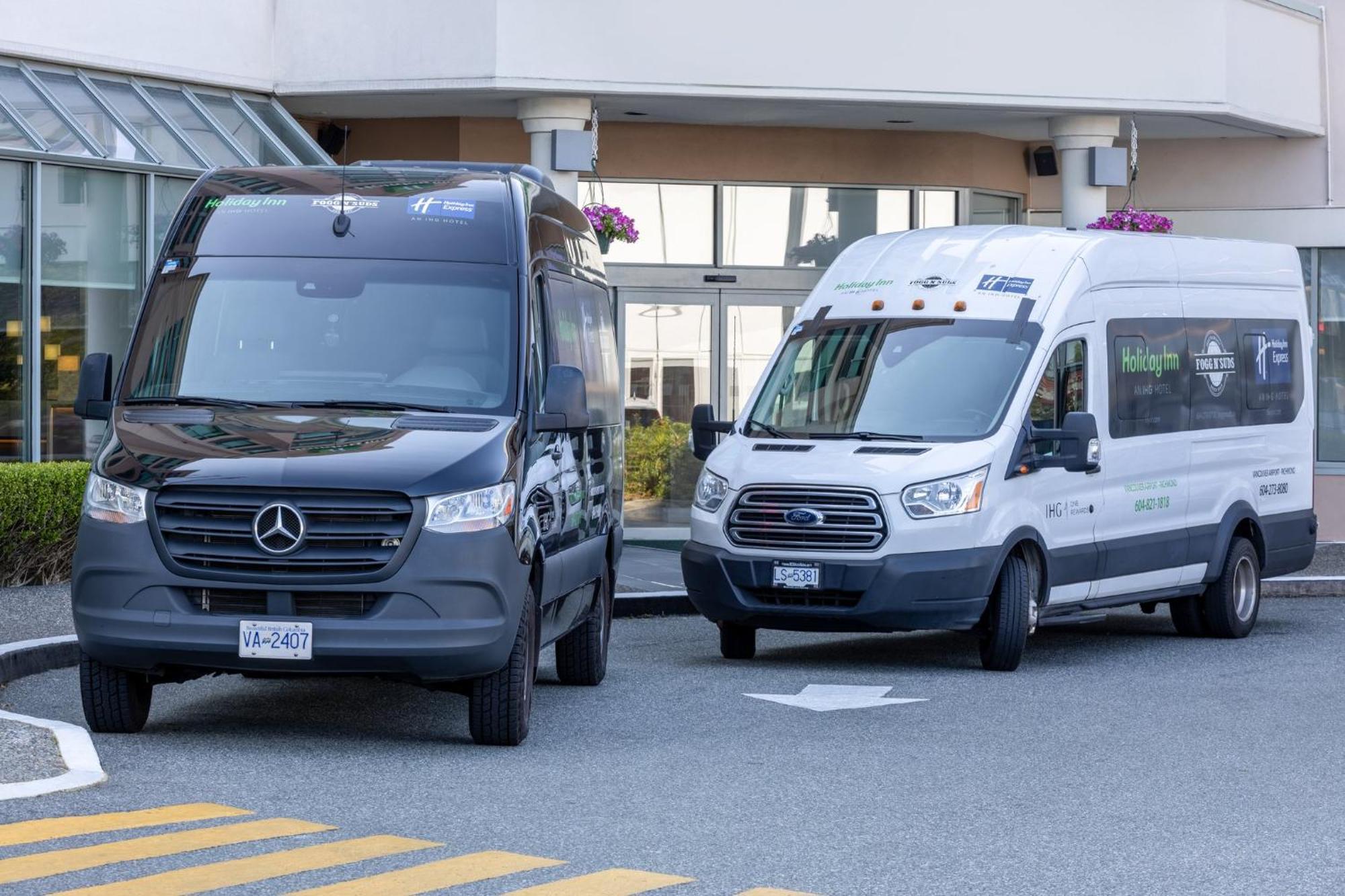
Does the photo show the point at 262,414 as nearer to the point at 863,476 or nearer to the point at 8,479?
the point at 863,476

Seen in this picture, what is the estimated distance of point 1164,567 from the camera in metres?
14.1

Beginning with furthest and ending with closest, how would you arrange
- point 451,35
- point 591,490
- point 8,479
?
point 451,35
point 8,479
point 591,490

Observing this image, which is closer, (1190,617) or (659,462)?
(1190,617)

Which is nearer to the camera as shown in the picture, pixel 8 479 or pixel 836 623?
pixel 836 623

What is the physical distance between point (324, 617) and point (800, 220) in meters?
14.9

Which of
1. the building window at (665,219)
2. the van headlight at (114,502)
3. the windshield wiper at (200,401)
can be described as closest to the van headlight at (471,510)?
the windshield wiper at (200,401)

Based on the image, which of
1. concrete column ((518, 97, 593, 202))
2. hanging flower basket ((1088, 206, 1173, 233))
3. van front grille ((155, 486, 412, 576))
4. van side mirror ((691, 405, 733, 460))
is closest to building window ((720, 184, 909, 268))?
hanging flower basket ((1088, 206, 1173, 233))

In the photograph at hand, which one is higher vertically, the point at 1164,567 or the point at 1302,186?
the point at 1302,186

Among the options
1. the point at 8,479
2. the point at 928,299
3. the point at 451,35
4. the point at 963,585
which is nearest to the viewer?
the point at 963,585

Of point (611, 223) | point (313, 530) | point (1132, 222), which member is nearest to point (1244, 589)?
point (1132, 222)

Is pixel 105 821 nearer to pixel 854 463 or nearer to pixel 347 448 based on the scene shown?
pixel 347 448

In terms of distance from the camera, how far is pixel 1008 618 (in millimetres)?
12406

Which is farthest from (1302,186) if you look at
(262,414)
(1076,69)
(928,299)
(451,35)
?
(262,414)

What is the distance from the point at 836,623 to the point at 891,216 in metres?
11.8
